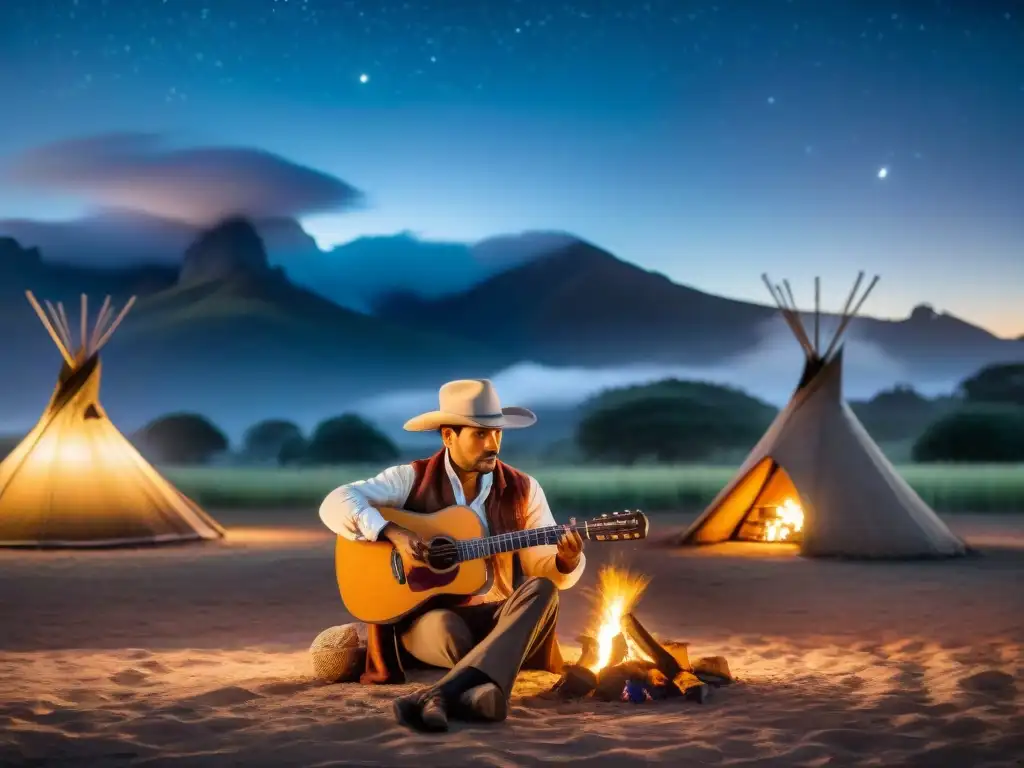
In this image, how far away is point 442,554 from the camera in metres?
4.39

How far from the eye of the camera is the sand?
3703 mm

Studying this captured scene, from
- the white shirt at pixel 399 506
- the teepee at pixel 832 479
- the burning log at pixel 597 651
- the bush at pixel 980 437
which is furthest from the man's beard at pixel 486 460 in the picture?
the bush at pixel 980 437

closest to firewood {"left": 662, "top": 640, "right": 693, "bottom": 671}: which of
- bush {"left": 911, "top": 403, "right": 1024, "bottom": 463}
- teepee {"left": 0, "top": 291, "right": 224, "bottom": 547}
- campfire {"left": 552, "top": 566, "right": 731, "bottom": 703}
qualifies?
campfire {"left": 552, "top": 566, "right": 731, "bottom": 703}

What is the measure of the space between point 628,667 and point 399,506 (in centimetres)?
110

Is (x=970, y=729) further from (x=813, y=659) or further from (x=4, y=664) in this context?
(x=4, y=664)

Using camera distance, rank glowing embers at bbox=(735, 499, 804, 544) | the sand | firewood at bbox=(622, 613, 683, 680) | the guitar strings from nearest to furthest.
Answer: the sand
the guitar strings
firewood at bbox=(622, 613, 683, 680)
glowing embers at bbox=(735, 499, 804, 544)

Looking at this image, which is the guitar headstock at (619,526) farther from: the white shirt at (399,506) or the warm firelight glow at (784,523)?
the warm firelight glow at (784,523)

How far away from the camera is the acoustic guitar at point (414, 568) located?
439 centimetres

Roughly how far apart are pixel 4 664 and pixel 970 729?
426cm

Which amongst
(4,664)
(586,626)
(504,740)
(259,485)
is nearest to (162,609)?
(4,664)

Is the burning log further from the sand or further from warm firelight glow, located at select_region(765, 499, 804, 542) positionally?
warm firelight glow, located at select_region(765, 499, 804, 542)

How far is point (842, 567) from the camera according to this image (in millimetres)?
9797

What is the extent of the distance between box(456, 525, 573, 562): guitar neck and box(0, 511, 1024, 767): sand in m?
0.58

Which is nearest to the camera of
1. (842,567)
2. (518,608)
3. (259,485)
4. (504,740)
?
(504,740)
